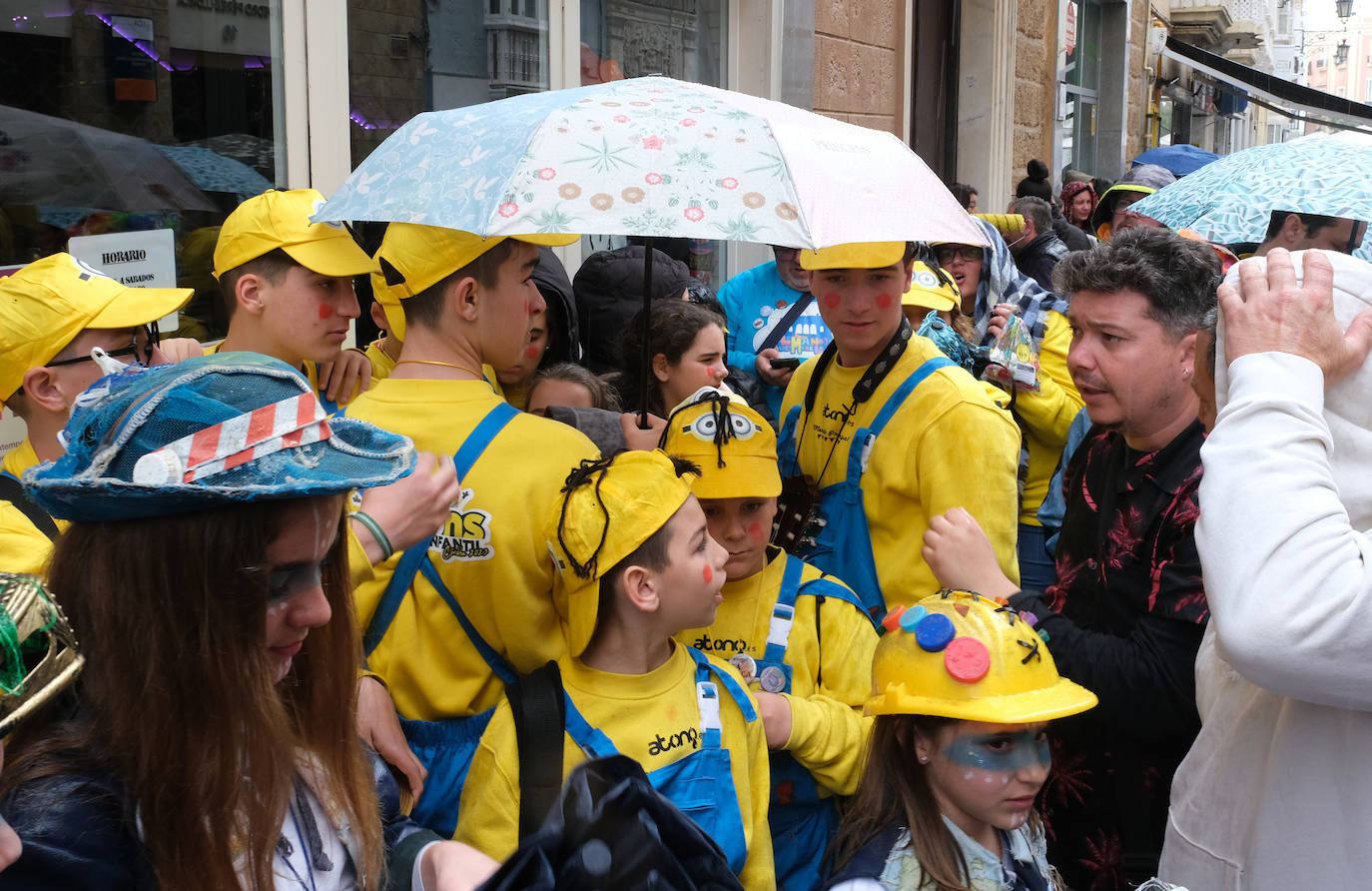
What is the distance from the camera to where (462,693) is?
2455 mm

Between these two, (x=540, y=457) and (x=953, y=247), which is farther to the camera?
(x=953, y=247)

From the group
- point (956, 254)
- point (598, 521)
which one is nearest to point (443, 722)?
point (598, 521)

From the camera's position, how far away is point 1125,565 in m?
2.56

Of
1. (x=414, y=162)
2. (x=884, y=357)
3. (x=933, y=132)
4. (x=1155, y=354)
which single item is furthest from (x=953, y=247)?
(x=933, y=132)

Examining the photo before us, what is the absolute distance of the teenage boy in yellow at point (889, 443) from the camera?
2992mm

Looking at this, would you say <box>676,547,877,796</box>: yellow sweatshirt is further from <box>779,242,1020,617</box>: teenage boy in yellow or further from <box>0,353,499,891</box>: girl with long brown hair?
<box>0,353,499,891</box>: girl with long brown hair

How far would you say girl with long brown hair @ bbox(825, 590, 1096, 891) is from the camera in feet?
7.54

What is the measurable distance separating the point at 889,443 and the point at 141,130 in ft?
9.65

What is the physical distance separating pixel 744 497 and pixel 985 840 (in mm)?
950

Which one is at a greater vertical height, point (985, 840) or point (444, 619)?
point (444, 619)

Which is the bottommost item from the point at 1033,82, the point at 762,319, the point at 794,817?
the point at 794,817

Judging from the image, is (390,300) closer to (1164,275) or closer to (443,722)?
(443,722)

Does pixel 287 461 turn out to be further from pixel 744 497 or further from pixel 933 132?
pixel 933 132

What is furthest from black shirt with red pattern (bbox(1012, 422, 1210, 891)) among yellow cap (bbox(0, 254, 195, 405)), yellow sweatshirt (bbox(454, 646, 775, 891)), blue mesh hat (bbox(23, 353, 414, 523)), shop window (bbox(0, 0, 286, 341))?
shop window (bbox(0, 0, 286, 341))
